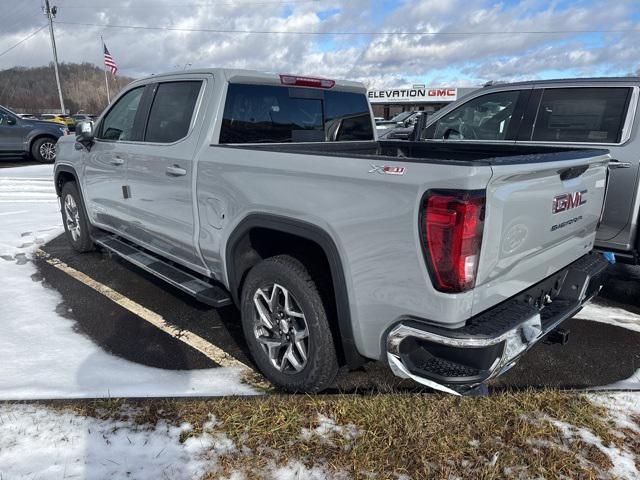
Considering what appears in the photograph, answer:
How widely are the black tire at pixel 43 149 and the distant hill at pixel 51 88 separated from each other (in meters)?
88.5

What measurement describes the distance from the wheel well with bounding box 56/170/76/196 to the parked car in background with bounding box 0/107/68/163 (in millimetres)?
8836

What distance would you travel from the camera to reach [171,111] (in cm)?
379

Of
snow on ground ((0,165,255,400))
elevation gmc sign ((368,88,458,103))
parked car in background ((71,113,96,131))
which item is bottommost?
snow on ground ((0,165,255,400))

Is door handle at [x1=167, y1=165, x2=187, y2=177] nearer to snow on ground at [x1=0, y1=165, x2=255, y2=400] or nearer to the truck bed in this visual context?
the truck bed

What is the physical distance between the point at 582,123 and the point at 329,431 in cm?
387

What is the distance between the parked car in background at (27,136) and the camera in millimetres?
13625

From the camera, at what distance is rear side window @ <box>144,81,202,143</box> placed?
3555 millimetres

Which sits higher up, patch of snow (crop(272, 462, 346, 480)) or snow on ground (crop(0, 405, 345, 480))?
snow on ground (crop(0, 405, 345, 480))

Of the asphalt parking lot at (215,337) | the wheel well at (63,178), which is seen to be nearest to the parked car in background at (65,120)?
the wheel well at (63,178)

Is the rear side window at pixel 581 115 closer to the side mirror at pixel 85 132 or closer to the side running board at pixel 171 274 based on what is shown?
the side running board at pixel 171 274

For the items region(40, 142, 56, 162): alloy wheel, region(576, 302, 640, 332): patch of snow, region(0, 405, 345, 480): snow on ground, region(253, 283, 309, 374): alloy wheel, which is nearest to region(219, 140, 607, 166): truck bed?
region(253, 283, 309, 374): alloy wheel

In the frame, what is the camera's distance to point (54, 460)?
85.5 inches

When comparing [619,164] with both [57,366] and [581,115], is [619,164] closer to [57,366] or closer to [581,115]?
[581,115]

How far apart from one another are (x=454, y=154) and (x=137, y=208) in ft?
8.88
